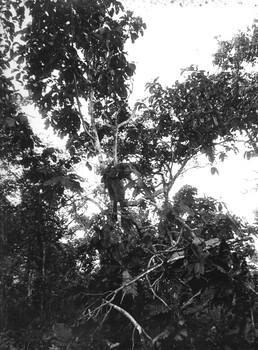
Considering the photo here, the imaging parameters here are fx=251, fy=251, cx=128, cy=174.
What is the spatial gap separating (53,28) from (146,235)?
2.49 m

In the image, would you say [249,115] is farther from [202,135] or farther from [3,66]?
[3,66]

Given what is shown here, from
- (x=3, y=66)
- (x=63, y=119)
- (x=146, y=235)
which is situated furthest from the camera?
(x=63, y=119)


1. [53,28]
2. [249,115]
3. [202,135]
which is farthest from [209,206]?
[53,28]

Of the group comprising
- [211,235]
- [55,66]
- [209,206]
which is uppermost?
[55,66]

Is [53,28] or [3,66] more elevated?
[53,28]

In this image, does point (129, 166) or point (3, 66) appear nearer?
point (129, 166)

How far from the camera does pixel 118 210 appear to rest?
104 inches

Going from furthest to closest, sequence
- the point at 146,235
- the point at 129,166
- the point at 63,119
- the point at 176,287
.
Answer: the point at 63,119 → the point at 176,287 → the point at 146,235 → the point at 129,166

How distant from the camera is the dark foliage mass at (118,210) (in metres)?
1.91

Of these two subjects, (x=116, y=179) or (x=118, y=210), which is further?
(x=118, y=210)

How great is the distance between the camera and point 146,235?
292 centimetres

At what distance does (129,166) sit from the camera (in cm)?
192

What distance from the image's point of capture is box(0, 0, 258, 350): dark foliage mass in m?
1.91

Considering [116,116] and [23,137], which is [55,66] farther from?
[116,116]
